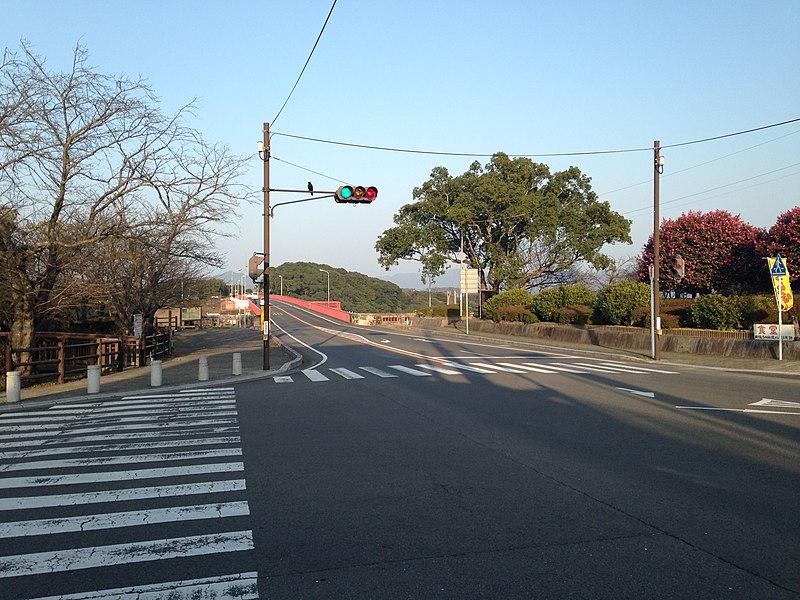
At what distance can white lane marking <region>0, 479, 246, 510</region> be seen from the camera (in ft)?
22.2

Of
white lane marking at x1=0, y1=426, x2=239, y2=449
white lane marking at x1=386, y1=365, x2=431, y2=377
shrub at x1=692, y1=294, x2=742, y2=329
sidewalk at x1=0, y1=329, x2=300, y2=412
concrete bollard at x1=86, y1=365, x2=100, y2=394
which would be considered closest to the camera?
white lane marking at x1=0, y1=426, x2=239, y2=449

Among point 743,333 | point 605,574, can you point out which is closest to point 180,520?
point 605,574

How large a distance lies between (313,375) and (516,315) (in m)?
26.6

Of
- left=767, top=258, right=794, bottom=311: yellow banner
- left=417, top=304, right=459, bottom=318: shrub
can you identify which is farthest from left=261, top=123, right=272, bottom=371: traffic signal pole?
left=417, top=304, right=459, bottom=318: shrub

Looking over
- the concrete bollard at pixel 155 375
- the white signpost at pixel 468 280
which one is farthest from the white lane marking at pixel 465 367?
the white signpost at pixel 468 280

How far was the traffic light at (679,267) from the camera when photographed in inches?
1276

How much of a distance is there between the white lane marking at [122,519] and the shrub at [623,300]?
95.1 feet

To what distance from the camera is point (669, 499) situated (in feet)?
21.6

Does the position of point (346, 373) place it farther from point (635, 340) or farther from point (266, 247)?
point (635, 340)

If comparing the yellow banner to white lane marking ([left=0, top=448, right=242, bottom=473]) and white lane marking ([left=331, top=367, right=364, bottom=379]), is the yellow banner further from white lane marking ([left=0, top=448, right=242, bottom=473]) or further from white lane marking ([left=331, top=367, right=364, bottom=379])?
white lane marking ([left=0, top=448, right=242, bottom=473])

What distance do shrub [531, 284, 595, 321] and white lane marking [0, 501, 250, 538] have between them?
36544 millimetres

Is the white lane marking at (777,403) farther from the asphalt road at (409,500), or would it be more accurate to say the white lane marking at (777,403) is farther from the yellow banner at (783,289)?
the yellow banner at (783,289)

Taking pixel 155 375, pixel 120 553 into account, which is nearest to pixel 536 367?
pixel 155 375

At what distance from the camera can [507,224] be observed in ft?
174
